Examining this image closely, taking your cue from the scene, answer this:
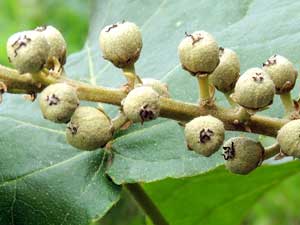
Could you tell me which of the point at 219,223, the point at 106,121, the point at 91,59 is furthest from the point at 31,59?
the point at 219,223

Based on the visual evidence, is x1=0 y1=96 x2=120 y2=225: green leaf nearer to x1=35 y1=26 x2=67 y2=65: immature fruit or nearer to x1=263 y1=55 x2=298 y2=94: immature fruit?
x1=35 y1=26 x2=67 y2=65: immature fruit

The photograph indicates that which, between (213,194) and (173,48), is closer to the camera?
(173,48)

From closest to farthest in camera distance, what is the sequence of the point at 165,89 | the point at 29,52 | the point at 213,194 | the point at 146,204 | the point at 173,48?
the point at 29,52, the point at 165,89, the point at 146,204, the point at 173,48, the point at 213,194

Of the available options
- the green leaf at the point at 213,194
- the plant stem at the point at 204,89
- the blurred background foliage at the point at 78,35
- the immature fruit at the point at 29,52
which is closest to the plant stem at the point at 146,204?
the green leaf at the point at 213,194

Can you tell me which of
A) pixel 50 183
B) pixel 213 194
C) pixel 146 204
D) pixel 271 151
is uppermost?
pixel 271 151

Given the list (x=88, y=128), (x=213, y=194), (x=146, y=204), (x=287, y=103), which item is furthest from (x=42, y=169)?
(x=213, y=194)

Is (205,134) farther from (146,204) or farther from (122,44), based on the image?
(146,204)

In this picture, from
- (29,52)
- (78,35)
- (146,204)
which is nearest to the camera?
(29,52)

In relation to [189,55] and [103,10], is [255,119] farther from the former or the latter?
[103,10]
